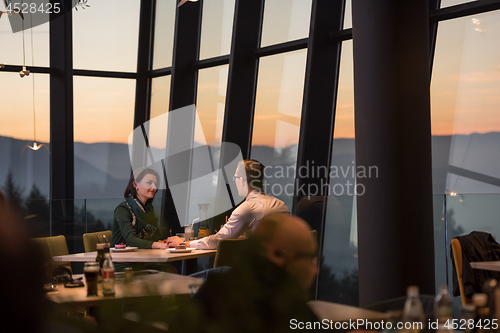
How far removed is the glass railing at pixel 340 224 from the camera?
405cm

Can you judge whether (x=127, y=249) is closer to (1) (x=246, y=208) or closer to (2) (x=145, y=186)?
(2) (x=145, y=186)

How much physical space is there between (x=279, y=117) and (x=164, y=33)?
2667 millimetres

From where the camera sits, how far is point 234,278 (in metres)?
0.70

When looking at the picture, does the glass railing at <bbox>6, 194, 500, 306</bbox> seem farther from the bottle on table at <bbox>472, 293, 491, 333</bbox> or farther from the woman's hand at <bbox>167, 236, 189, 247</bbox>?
the bottle on table at <bbox>472, 293, 491, 333</bbox>

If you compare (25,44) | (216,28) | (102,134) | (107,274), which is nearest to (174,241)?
(107,274)

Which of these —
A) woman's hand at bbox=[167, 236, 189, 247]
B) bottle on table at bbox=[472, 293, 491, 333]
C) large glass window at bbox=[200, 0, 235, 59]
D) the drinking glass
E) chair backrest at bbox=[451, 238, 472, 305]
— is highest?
large glass window at bbox=[200, 0, 235, 59]

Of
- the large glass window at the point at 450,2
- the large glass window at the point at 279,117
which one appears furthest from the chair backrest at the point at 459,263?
the large glass window at the point at 450,2

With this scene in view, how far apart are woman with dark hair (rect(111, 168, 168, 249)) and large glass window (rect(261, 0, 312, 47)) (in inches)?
101

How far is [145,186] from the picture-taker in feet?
13.4

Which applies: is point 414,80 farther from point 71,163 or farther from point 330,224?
point 71,163

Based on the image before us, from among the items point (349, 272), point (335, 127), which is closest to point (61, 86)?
point (335, 127)

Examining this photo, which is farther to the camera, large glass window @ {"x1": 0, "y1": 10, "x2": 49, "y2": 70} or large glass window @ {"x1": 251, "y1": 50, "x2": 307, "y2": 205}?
large glass window @ {"x1": 0, "y1": 10, "x2": 49, "y2": 70}

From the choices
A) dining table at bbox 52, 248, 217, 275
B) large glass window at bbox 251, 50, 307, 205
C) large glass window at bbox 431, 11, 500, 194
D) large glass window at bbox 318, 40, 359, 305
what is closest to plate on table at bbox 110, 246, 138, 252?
dining table at bbox 52, 248, 217, 275

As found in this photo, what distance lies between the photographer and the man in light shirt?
3744 mm
